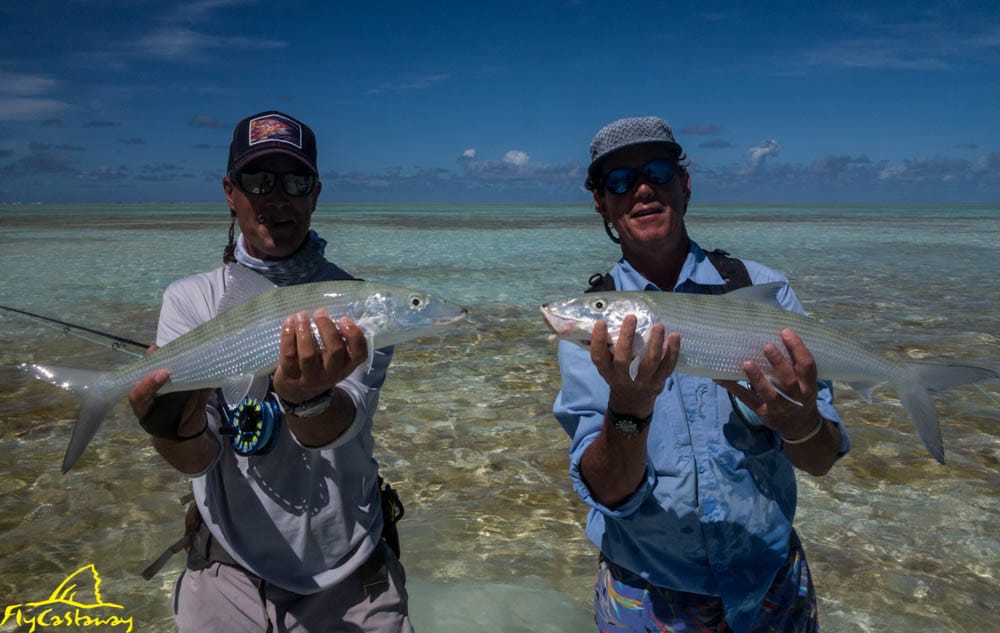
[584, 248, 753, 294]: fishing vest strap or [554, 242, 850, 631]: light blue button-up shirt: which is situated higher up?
[584, 248, 753, 294]: fishing vest strap

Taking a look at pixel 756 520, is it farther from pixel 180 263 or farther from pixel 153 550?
pixel 180 263

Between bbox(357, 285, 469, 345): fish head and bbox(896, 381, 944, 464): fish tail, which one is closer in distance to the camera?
bbox(896, 381, 944, 464): fish tail

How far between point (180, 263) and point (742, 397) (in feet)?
76.9

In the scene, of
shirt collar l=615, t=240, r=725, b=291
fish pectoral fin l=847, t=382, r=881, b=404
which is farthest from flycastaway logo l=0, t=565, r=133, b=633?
fish pectoral fin l=847, t=382, r=881, b=404

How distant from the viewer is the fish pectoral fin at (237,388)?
2965mm

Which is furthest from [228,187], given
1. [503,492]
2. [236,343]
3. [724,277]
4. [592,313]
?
[503,492]

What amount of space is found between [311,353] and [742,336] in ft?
5.80

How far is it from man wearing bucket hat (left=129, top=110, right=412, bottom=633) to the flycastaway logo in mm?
1357

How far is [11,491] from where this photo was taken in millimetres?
5840

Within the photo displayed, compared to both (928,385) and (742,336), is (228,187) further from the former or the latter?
(928,385)

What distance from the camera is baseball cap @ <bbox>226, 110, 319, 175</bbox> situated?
320cm

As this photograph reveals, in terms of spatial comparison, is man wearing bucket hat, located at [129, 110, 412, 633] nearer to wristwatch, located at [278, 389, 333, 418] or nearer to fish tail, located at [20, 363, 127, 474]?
wristwatch, located at [278, 389, 333, 418]

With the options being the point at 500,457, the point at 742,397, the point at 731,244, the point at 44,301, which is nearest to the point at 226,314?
the point at 742,397

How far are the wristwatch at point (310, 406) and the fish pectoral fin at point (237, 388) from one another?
0.67 feet
